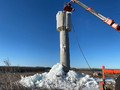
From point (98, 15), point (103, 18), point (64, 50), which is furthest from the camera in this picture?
point (64, 50)

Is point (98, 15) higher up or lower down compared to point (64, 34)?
higher up

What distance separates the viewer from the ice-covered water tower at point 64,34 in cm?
873

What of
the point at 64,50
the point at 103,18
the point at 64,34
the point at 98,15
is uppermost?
the point at 98,15

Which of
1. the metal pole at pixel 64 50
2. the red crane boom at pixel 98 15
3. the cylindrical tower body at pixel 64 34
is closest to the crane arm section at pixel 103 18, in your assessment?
the red crane boom at pixel 98 15

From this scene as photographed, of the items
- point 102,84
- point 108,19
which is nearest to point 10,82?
point 102,84

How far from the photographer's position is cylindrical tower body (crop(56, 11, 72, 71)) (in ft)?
28.6

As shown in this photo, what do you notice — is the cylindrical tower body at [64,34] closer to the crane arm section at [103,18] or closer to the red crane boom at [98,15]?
the red crane boom at [98,15]

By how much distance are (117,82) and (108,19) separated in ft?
17.6

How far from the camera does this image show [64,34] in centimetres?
902

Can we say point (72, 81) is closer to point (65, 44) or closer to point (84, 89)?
point (84, 89)

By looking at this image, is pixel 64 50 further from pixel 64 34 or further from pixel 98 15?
pixel 98 15

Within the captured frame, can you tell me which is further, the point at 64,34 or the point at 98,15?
the point at 64,34

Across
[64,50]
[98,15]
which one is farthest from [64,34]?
[98,15]

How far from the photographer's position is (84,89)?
5.50m
